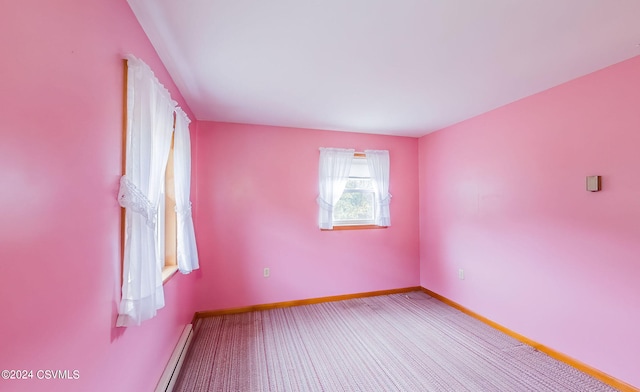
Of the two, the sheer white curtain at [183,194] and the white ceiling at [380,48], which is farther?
the sheer white curtain at [183,194]

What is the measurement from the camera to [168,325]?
1.95 m

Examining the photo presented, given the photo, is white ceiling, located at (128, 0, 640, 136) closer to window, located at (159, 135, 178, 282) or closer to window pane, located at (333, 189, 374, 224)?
window, located at (159, 135, 178, 282)

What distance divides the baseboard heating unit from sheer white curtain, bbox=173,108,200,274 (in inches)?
24.4

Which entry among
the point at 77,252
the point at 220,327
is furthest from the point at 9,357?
the point at 220,327

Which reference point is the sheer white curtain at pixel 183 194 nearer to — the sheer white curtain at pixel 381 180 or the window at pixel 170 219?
the window at pixel 170 219

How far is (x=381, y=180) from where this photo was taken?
3678mm

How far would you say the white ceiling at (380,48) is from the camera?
1.33 m

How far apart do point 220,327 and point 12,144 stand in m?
2.71

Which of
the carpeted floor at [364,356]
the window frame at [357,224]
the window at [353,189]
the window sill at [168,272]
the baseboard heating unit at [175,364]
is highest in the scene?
the window at [353,189]

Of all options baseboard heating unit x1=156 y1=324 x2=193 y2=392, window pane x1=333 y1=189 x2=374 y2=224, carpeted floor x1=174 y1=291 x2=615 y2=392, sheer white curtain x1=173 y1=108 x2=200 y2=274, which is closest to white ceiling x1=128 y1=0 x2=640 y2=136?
sheer white curtain x1=173 y1=108 x2=200 y2=274

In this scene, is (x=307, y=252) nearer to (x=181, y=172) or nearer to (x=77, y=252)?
(x=181, y=172)

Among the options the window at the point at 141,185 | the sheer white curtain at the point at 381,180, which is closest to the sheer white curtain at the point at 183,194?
the window at the point at 141,185

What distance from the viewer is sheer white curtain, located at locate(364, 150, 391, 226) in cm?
367

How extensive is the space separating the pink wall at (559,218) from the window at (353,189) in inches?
38.0
